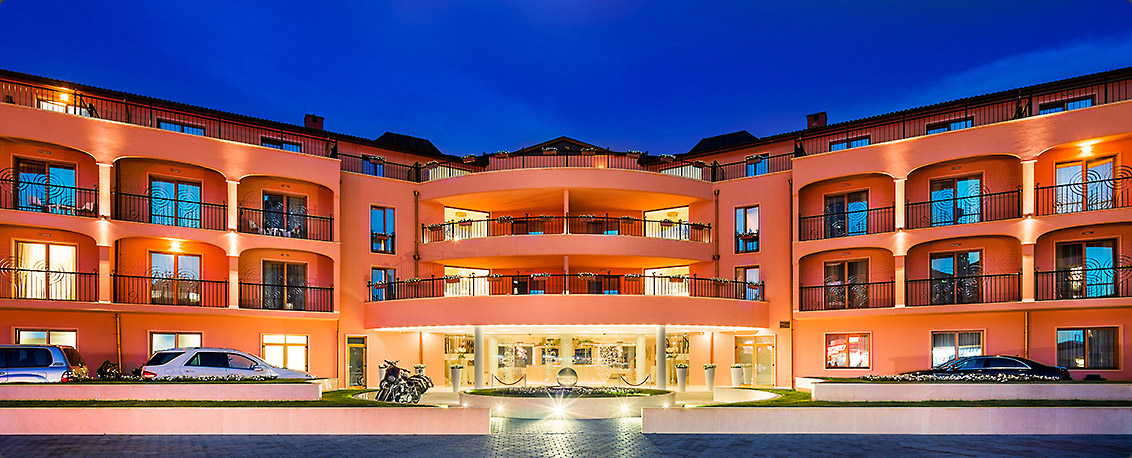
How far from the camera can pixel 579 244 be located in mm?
33156

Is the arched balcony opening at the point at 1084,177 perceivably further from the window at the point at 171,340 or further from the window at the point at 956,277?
the window at the point at 171,340

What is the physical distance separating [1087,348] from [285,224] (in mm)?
27286

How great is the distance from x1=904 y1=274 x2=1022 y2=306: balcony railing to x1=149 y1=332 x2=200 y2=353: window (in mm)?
24451

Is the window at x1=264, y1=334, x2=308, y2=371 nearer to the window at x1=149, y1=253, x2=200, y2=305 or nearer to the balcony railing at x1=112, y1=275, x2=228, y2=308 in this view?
the balcony railing at x1=112, y1=275, x2=228, y2=308

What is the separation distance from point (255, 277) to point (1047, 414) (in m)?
25.2

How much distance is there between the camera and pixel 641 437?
17.9 metres

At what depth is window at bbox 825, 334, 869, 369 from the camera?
105 feet

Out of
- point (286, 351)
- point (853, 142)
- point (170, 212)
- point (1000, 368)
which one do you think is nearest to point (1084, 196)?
point (1000, 368)

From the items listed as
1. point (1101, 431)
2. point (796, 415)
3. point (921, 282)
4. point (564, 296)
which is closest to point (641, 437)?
point (796, 415)

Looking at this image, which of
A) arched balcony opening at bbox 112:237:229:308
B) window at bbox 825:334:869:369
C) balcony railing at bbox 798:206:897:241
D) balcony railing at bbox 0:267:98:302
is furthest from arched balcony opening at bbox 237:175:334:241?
window at bbox 825:334:869:369

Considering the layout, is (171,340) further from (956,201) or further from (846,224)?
(956,201)

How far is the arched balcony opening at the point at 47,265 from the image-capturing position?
2633cm

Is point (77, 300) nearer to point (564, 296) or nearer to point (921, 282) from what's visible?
point (564, 296)

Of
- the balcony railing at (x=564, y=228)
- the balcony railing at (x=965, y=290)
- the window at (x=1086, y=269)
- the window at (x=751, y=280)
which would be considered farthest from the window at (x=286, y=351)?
the window at (x=1086, y=269)
